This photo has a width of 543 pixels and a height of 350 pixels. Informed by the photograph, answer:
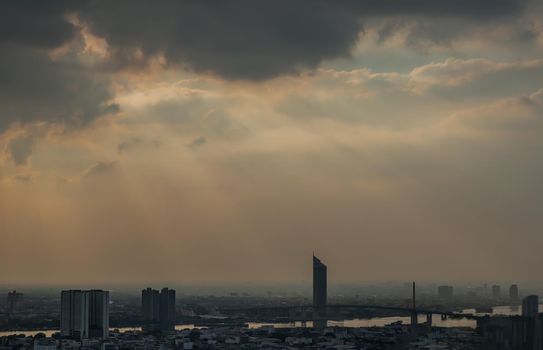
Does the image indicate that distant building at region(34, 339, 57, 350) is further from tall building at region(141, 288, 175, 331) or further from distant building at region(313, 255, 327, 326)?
distant building at region(313, 255, 327, 326)

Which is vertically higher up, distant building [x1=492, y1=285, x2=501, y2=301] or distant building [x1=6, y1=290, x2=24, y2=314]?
distant building [x1=492, y1=285, x2=501, y2=301]

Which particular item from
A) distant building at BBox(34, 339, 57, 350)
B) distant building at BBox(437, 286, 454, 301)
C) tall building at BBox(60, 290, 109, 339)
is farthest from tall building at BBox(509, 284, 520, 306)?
distant building at BBox(34, 339, 57, 350)

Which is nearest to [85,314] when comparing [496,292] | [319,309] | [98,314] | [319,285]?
[98,314]

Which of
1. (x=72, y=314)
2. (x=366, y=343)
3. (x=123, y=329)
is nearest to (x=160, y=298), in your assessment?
(x=123, y=329)

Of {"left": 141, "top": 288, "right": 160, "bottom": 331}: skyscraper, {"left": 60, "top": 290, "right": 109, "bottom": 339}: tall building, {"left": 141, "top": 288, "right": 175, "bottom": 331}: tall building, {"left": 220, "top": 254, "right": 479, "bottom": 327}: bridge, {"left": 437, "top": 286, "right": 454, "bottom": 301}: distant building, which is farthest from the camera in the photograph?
{"left": 437, "top": 286, "right": 454, "bottom": 301}: distant building

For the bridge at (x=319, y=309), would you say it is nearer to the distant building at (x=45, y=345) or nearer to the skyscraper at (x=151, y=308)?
the skyscraper at (x=151, y=308)

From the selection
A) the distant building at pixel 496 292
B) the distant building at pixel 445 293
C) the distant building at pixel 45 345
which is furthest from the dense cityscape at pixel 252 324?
the distant building at pixel 445 293

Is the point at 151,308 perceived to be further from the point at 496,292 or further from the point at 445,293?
the point at 445,293
